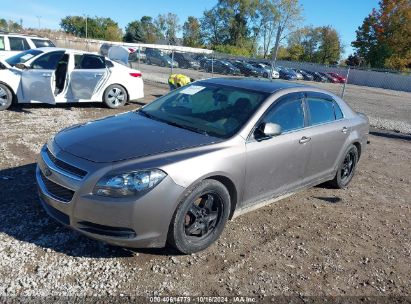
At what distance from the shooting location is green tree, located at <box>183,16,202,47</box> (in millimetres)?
96500

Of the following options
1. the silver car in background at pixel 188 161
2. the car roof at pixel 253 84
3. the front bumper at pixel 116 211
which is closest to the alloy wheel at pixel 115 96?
the silver car in background at pixel 188 161

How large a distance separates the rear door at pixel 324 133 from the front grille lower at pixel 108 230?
8.14ft

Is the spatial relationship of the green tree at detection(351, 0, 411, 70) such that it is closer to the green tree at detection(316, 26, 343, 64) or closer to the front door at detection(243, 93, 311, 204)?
the green tree at detection(316, 26, 343, 64)

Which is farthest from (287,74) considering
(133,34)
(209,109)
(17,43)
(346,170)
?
(133,34)

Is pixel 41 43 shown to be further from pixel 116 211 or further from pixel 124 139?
pixel 116 211

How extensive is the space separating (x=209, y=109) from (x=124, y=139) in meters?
1.11

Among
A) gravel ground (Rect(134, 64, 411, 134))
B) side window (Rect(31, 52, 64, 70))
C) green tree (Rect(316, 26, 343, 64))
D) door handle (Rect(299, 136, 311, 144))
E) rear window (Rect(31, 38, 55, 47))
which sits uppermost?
green tree (Rect(316, 26, 343, 64))

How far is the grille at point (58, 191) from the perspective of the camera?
3.12m

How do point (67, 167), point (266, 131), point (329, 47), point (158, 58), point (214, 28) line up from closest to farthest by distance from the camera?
1. point (67, 167)
2. point (266, 131)
3. point (158, 58)
4. point (329, 47)
5. point (214, 28)

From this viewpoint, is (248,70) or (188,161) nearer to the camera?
(188,161)

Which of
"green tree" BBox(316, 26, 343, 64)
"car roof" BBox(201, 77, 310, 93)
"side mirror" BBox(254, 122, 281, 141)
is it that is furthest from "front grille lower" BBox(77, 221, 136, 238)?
"green tree" BBox(316, 26, 343, 64)

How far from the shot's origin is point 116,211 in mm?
3010

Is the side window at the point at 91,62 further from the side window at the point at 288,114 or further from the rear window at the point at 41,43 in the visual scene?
the side window at the point at 288,114

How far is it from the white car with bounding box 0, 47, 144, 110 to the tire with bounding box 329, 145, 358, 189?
6635mm
